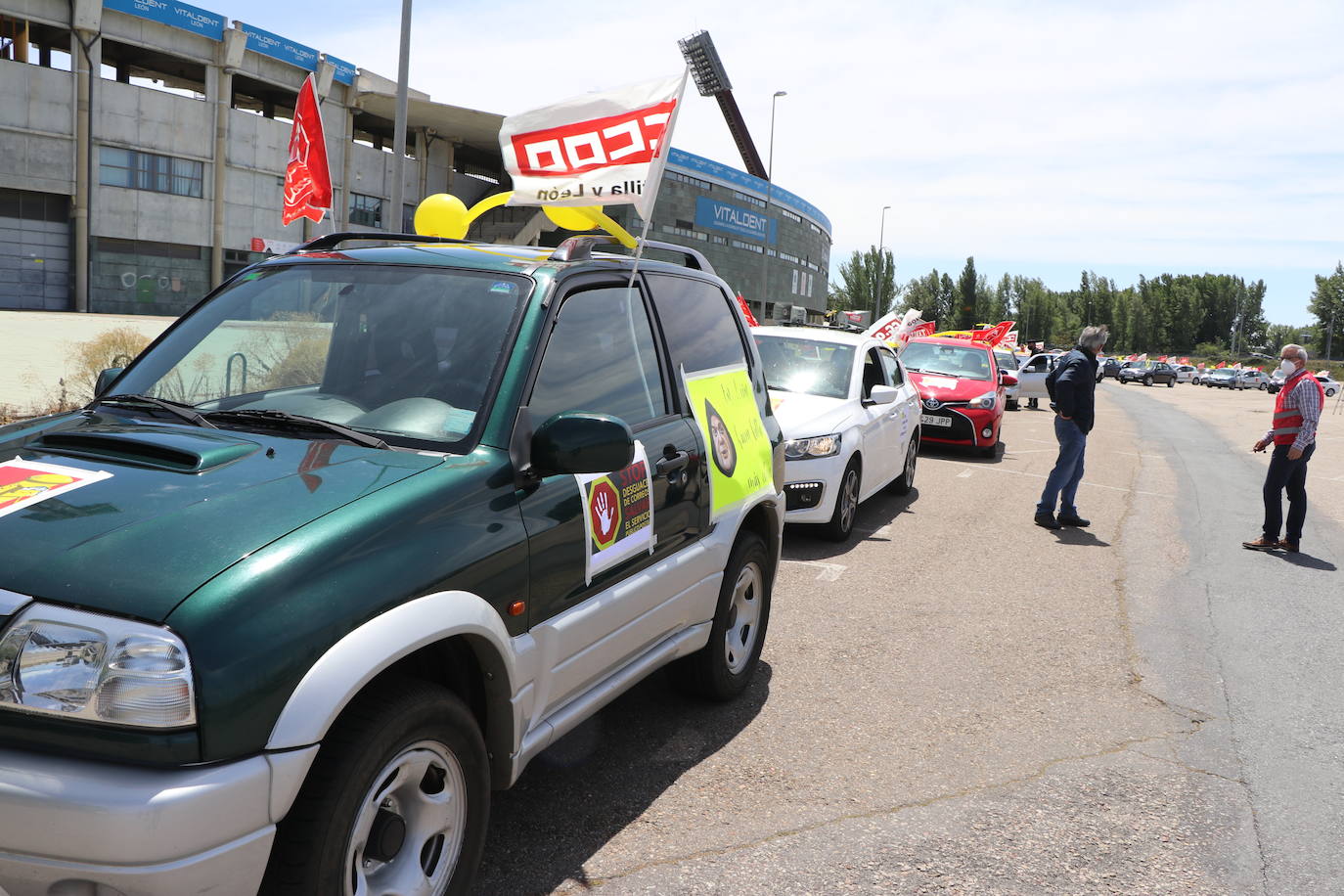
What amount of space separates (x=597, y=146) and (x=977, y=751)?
2992 millimetres

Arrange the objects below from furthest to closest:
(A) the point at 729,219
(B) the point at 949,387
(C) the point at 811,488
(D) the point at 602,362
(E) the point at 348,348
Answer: (A) the point at 729,219, (B) the point at 949,387, (C) the point at 811,488, (D) the point at 602,362, (E) the point at 348,348

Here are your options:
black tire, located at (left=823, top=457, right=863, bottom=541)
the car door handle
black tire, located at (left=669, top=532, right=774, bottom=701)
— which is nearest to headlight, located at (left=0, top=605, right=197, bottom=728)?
the car door handle

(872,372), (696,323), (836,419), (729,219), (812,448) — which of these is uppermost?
(729,219)

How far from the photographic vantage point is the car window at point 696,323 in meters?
4.09

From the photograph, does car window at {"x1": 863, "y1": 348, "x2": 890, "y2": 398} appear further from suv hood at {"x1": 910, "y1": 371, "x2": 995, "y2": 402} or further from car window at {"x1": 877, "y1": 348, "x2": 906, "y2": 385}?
suv hood at {"x1": 910, "y1": 371, "x2": 995, "y2": 402}

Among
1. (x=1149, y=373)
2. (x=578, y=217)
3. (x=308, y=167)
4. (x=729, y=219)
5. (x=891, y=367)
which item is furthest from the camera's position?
(x=1149, y=373)

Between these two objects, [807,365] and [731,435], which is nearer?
[731,435]

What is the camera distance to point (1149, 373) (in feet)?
236

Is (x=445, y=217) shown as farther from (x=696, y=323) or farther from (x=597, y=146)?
(x=696, y=323)

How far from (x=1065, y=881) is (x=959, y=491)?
8561 millimetres

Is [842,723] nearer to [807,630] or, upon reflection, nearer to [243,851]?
[807,630]

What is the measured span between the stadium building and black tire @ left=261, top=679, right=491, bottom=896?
100 ft

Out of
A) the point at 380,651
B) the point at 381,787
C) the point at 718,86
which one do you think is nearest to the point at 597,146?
the point at 380,651

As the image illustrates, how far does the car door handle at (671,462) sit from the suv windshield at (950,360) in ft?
41.3
